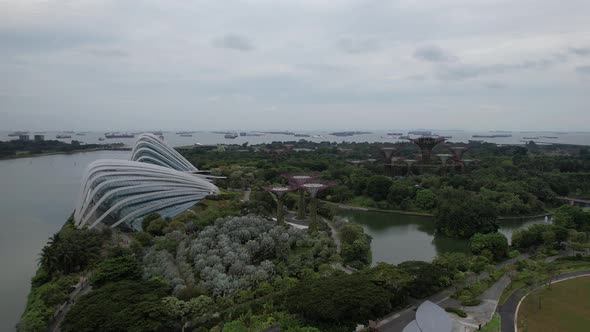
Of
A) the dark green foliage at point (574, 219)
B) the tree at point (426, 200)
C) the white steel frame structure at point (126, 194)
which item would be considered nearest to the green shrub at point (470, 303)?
the dark green foliage at point (574, 219)

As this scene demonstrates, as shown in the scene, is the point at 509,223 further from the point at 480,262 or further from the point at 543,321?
the point at 543,321

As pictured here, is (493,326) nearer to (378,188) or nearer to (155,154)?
(378,188)

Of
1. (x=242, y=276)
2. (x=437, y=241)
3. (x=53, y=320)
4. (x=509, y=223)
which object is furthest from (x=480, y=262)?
(x=53, y=320)

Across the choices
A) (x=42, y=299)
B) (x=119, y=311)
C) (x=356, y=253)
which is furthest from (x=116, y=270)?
(x=356, y=253)

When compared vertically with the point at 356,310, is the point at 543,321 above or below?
below

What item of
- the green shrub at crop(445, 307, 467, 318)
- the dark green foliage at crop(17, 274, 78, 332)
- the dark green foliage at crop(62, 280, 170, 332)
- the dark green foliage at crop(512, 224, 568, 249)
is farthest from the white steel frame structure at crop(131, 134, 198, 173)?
the green shrub at crop(445, 307, 467, 318)

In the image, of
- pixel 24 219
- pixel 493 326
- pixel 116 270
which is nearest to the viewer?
pixel 493 326

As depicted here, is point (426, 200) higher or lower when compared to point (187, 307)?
higher
